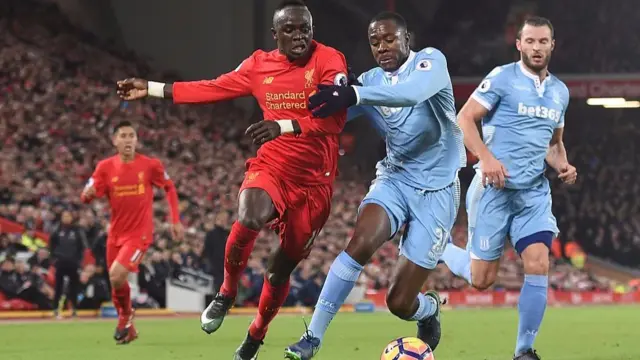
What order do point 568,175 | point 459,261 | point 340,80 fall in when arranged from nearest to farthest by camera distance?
point 340,80 → point 568,175 → point 459,261

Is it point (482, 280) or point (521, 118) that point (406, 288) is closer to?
point (482, 280)

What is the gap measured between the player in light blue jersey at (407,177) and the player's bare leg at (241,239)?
61 cm

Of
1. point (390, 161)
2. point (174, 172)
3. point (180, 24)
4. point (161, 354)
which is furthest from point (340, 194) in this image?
point (390, 161)

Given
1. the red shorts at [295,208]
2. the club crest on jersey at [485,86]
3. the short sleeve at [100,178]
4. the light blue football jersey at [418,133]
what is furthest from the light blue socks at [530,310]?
the short sleeve at [100,178]

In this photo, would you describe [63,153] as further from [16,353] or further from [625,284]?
[625,284]

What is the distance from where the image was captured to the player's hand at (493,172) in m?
8.07

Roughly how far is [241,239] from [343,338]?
554cm

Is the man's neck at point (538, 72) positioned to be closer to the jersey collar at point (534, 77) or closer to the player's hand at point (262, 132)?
the jersey collar at point (534, 77)

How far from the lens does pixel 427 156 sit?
779 cm

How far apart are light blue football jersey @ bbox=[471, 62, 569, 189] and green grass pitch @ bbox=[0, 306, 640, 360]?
2034 mm

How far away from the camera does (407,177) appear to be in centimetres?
777

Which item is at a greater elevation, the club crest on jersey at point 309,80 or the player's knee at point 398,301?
the club crest on jersey at point 309,80

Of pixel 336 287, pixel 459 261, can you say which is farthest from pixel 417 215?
pixel 459 261

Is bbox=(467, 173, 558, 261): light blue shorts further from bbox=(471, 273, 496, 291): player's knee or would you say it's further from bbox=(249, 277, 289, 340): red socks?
bbox=(249, 277, 289, 340): red socks
